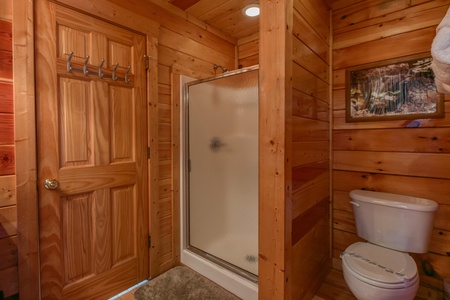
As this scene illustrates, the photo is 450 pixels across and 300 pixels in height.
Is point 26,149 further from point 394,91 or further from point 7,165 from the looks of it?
point 394,91

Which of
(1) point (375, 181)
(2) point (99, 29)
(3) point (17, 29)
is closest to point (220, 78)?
(2) point (99, 29)

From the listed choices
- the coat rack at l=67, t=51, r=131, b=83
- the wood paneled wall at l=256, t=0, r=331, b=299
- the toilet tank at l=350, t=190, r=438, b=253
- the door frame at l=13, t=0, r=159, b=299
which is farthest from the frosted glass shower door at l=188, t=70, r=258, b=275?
the door frame at l=13, t=0, r=159, b=299

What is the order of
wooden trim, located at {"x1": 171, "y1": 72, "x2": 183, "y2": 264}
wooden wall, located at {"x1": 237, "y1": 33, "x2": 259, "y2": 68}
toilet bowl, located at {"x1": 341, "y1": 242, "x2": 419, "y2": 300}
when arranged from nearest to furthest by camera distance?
toilet bowl, located at {"x1": 341, "y1": 242, "x2": 419, "y2": 300}, wooden trim, located at {"x1": 171, "y1": 72, "x2": 183, "y2": 264}, wooden wall, located at {"x1": 237, "y1": 33, "x2": 259, "y2": 68}

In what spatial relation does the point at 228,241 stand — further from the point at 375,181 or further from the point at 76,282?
the point at 375,181

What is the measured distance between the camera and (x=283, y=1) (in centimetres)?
122

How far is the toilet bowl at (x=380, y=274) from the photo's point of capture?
3.90 ft

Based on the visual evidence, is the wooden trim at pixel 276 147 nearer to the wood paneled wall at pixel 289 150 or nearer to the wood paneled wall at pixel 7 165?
the wood paneled wall at pixel 289 150

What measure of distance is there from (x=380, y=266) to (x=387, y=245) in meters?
0.29

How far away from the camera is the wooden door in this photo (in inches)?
53.9

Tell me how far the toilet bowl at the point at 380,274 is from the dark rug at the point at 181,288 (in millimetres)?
839

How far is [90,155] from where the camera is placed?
154 centimetres

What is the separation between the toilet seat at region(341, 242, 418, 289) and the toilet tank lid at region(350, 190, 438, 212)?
0.31 m

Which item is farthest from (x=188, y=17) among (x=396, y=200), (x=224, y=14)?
(x=396, y=200)

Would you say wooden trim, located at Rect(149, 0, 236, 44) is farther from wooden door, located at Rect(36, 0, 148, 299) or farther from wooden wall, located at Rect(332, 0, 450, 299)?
wooden wall, located at Rect(332, 0, 450, 299)
